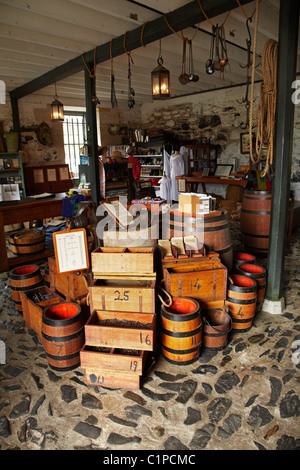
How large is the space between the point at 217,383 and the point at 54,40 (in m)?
5.18

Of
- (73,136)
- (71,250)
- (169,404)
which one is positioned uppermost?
(73,136)

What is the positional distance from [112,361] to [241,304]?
4.62 feet

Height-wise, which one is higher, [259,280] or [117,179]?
[117,179]

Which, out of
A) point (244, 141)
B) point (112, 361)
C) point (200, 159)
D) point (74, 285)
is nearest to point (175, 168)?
point (200, 159)

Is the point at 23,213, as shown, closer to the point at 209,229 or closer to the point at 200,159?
the point at 209,229

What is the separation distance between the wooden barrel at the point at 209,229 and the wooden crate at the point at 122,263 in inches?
30.2

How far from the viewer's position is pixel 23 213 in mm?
5375

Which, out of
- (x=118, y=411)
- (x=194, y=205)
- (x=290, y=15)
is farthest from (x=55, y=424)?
(x=290, y=15)

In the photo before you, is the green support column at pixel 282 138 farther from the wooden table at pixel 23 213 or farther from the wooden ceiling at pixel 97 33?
the wooden table at pixel 23 213

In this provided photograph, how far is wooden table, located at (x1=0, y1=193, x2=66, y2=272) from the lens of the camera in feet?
16.6

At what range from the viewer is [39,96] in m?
8.98

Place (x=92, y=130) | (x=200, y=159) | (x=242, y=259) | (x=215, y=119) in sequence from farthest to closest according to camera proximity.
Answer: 1. (x=200, y=159)
2. (x=215, y=119)
3. (x=92, y=130)
4. (x=242, y=259)

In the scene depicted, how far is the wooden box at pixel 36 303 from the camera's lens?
313 cm
